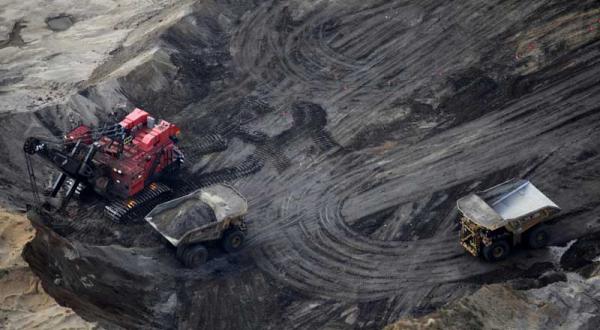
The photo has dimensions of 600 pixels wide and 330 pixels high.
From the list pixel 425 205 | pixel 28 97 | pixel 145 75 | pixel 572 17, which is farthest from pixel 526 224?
pixel 28 97

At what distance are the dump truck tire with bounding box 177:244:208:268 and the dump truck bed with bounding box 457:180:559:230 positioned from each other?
24.8 feet

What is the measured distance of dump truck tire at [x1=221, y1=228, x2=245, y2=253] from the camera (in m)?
22.0

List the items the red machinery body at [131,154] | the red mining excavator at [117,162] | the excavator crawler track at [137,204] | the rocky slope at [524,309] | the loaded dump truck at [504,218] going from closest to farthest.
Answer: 1. the rocky slope at [524,309]
2. the loaded dump truck at [504,218]
3. the red mining excavator at [117,162]
4. the red machinery body at [131,154]
5. the excavator crawler track at [137,204]

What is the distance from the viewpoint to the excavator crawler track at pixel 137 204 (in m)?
23.1

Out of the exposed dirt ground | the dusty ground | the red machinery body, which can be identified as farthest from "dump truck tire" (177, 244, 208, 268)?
the dusty ground

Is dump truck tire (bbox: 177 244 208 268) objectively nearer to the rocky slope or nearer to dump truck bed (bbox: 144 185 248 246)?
dump truck bed (bbox: 144 185 248 246)

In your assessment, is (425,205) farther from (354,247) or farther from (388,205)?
(354,247)

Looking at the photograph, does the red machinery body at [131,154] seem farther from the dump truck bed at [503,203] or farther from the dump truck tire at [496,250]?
the dump truck tire at [496,250]

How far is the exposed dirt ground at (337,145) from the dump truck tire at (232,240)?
0.31 meters

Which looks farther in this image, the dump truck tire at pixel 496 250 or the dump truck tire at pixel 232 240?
the dump truck tire at pixel 232 240

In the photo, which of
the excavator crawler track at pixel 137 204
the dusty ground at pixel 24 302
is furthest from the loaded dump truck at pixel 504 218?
the dusty ground at pixel 24 302

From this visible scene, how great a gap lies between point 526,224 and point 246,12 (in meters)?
17.1

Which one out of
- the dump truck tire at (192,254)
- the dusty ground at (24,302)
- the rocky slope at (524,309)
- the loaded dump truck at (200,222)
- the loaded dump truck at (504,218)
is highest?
the loaded dump truck at (504,218)

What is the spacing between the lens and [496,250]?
Answer: 69.7 ft
